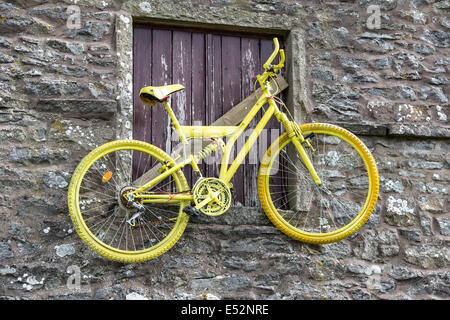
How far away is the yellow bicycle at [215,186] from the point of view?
13.3ft

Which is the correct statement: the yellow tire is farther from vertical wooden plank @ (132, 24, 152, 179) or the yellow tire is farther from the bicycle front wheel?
the bicycle front wheel

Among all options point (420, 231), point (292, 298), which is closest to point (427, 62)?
point (420, 231)

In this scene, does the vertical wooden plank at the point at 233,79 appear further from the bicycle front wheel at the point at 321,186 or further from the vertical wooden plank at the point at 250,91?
the bicycle front wheel at the point at 321,186

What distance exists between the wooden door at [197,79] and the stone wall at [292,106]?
206 millimetres

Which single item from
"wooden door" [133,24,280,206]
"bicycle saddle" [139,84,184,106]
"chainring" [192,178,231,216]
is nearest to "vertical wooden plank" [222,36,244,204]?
"wooden door" [133,24,280,206]

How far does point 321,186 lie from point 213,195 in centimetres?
92

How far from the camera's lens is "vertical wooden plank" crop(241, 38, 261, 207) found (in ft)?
15.8

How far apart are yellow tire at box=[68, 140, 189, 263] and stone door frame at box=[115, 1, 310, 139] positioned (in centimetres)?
32

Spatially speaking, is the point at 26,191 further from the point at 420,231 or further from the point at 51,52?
the point at 420,231

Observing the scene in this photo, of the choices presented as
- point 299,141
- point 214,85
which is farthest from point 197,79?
point 299,141

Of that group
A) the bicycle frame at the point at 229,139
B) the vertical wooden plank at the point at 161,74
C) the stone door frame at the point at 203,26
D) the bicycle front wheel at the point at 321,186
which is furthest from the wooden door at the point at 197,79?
the bicycle frame at the point at 229,139

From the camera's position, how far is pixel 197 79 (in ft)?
15.9

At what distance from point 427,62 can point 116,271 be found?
3.34 m

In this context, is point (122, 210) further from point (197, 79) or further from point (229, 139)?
point (197, 79)
